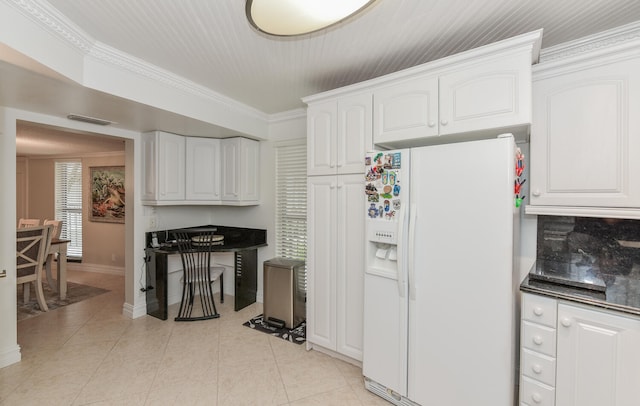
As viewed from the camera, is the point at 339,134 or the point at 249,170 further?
the point at 249,170

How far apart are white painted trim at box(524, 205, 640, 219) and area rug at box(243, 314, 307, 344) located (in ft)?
7.32

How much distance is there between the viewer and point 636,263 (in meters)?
1.69

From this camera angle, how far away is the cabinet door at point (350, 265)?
2213 mm

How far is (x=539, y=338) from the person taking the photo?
1.51 meters

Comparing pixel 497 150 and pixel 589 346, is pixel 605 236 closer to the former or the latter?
pixel 589 346

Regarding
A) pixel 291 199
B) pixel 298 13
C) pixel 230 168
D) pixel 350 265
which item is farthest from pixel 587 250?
pixel 230 168

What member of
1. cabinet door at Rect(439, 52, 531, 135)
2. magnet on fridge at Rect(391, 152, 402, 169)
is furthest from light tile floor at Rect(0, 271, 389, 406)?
cabinet door at Rect(439, 52, 531, 135)

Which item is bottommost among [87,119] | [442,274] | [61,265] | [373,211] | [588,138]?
[61,265]

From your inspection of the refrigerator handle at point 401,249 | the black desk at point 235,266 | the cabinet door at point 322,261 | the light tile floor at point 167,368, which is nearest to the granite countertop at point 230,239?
the black desk at point 235,266

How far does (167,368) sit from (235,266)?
1.25m

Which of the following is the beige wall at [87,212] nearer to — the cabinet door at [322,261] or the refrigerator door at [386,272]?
the cabinet door at [322,261]

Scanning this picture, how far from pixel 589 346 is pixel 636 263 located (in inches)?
28.9

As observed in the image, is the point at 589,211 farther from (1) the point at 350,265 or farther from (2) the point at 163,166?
(2) the point at 163,166

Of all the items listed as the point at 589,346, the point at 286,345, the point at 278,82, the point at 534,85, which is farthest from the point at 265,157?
the point at 589,346
